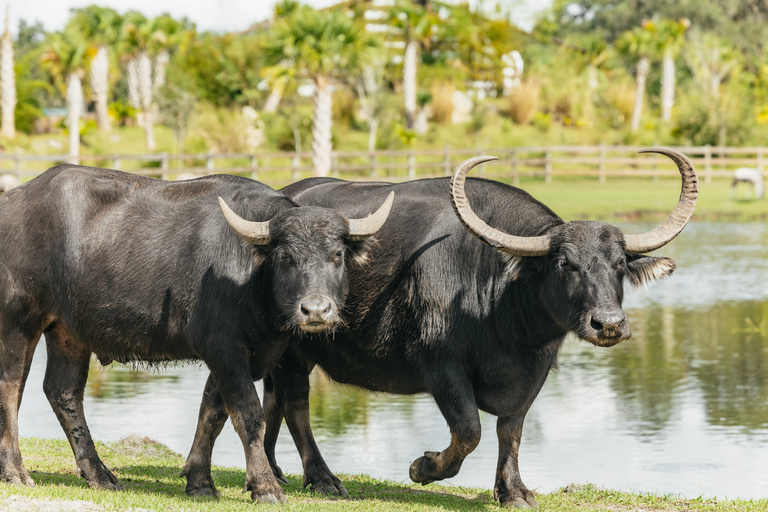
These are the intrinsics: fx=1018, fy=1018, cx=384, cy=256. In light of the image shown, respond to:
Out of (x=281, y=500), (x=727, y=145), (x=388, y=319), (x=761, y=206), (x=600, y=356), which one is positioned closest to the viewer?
(x=281, y=500)

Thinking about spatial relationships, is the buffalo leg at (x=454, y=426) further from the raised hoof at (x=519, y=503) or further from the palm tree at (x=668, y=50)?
the palm tree at (x=668, y=50)

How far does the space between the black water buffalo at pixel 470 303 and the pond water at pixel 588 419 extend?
4.16ft

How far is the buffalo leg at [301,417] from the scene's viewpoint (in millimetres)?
6844

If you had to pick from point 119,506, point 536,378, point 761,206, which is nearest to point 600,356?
point 536,378

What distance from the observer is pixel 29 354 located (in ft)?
21.9

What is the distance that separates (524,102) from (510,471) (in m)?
41.7

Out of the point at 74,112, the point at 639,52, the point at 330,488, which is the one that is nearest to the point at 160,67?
the point at 74,112

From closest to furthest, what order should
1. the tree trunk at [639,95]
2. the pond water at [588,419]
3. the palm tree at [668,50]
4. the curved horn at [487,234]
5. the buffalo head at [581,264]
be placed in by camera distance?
the buffalo head at [581,264] < the curved horn at [487,234] < the pond water at [588,419] < the tree trunk at [639,95] < the palm tree at [668,50]

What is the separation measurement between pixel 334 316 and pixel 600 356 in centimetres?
808

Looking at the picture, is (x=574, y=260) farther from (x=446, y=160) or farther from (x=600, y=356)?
(x=446, y=160)

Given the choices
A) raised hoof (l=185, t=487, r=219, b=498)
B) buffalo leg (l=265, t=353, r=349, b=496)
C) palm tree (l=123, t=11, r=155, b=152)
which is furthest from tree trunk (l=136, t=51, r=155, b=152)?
raised hoof (l=185, t=487, r=219, b=498)

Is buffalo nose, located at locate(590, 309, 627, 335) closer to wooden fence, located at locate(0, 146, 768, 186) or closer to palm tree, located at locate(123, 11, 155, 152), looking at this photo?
wooden fence, located at locate(0, 146, 768, 186)

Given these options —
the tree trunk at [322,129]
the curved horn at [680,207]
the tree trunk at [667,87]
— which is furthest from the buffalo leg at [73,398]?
the tree trunk at [667,87]

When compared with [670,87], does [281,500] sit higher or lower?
lower
